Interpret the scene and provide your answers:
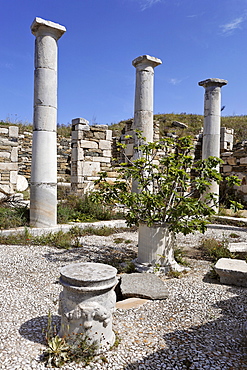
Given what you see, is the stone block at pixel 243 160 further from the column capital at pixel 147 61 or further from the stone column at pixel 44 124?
the stone column at pixel 44 124

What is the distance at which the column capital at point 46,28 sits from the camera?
723 cm

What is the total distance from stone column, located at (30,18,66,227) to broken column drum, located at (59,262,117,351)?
183 inches

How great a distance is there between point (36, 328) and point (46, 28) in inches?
261

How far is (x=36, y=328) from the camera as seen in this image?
3186mm

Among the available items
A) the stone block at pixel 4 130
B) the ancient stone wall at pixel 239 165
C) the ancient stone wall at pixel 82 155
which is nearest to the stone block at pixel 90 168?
the ancient stone wall at pixel 82 155

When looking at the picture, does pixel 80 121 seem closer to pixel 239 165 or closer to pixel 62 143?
pixel 62 143

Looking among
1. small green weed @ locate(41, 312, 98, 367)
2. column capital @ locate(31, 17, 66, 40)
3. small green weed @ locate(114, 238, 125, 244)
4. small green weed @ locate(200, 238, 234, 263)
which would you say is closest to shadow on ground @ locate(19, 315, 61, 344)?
small green weed @ locate(41, 312, 98, 367)

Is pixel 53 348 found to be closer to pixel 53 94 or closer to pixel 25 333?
pixel 25 333

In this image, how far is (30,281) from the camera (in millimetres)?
4527

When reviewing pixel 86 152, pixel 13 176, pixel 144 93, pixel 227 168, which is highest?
pixel 144 93

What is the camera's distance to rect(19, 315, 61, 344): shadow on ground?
298 centimetres

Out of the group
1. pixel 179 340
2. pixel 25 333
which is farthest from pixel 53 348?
pixel 179 340

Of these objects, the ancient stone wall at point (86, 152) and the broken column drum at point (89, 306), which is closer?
the broken column drum at point (89, 306)

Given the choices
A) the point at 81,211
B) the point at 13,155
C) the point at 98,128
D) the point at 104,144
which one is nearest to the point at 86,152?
the point at 104,144
